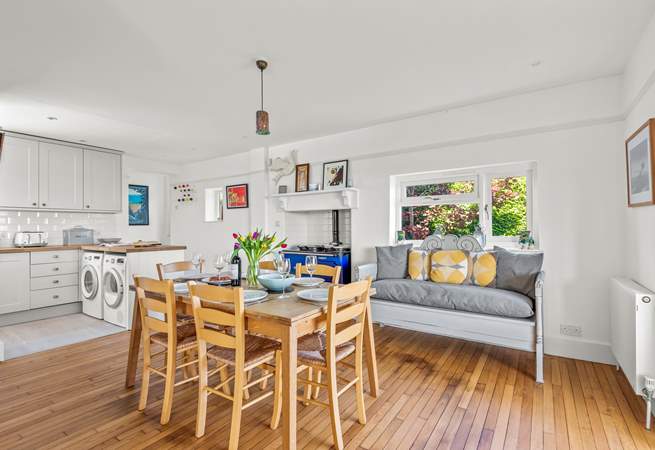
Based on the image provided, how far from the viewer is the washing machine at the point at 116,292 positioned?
12.4ft

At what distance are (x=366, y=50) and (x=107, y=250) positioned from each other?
359cm

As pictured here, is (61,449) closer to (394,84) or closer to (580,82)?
(394,84)

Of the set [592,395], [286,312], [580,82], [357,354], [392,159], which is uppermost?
[580,82]

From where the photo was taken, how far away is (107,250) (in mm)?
3994

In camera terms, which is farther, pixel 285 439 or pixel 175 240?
pixel 175 240

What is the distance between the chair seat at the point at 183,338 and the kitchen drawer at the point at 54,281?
324cm

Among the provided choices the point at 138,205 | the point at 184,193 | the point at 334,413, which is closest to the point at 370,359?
the point at 334,413

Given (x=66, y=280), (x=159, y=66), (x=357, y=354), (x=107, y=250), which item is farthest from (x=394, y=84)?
(x=66, y=280)

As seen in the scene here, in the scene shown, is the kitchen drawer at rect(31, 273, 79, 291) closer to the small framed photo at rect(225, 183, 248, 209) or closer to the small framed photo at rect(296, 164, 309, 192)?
the small framed photo at rect(225, 183, 248, 209)

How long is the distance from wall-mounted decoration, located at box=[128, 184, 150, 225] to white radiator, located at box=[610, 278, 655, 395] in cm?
699

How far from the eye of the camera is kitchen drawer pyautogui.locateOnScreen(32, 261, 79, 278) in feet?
14.0

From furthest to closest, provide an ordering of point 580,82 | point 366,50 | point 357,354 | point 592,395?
point 580,82 → point 366,50 → point 592,395 → point 357,354

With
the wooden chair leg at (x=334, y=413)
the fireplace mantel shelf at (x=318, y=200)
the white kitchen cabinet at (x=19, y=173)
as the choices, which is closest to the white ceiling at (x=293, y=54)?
the white kitchen cabinet at (x=19, y=173)

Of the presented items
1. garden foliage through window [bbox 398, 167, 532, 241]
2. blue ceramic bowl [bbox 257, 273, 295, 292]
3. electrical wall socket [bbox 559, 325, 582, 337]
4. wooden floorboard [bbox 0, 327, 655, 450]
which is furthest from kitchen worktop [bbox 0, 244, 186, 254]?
electrical wall socket [bbox 559, 325, 582, 337]
